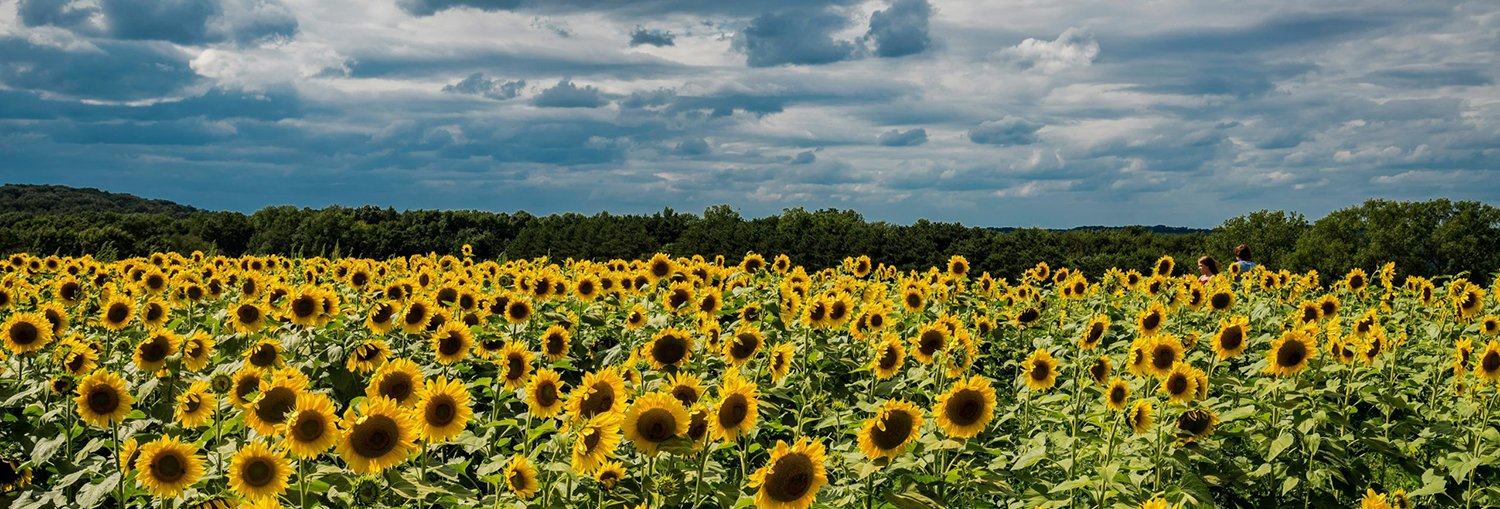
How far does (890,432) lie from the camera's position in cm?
417

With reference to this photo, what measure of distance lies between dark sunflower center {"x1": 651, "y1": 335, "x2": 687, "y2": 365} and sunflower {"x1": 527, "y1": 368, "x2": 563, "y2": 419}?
4.17ft

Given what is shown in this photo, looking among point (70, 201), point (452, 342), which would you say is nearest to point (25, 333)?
point (452, 342)

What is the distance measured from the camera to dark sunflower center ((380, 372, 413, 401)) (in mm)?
4379

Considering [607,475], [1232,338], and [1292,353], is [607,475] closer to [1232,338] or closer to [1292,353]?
[1232,338]

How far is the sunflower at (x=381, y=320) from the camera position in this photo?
24.7 feet

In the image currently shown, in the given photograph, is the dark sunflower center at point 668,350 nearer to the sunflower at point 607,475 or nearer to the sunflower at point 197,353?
the sunflower at point 607,475

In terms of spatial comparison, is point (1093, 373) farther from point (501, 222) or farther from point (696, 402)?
point (501, 222)

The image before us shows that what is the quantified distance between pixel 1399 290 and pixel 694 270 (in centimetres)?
1160

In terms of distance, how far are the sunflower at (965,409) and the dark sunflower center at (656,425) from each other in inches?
60.2

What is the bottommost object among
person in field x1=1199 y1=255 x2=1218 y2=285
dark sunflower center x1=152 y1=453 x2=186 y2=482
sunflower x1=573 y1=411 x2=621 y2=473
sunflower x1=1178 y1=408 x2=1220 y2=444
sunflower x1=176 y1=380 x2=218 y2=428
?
sunflower x1=1178 y1=408 x2=1220 y2=444

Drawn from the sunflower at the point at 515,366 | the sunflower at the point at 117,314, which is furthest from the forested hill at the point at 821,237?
the sunflower at the point at 515,366

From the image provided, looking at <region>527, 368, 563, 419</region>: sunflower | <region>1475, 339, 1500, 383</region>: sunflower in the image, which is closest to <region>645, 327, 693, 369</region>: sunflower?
<region>527, 368, 563, 419</region>: sunflower

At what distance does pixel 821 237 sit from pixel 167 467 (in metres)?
70.1

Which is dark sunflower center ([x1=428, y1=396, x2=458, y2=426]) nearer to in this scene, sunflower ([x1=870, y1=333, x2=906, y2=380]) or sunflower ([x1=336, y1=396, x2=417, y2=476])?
sunflower ([x1=336, y1=396, x2=417, y2=476])
